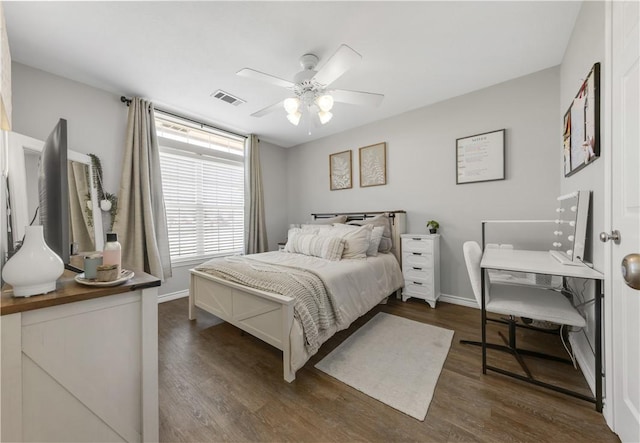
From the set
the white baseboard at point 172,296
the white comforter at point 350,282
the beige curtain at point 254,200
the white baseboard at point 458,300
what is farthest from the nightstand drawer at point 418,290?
the white baseboard at point 172,296

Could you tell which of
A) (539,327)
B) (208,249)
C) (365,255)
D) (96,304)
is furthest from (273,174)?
(539,327)

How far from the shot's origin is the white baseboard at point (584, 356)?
4.79 ft

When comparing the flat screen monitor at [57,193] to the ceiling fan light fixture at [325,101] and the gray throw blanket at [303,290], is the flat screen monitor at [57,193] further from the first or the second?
the ceiling fan light fixture at [325,101]

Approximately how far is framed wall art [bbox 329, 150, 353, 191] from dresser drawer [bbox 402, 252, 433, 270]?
151 centimetres

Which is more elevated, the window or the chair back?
the window

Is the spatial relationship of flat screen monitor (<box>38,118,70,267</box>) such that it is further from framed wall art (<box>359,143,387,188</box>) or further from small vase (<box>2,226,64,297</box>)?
framed wall art (<box>359,143,387,188</box>)

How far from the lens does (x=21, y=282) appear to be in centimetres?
79

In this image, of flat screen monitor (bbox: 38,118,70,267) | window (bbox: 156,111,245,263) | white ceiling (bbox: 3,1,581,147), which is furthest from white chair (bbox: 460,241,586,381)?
window (bbox: 156,111,245,263)

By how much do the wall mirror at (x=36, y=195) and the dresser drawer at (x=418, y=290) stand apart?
127 inches

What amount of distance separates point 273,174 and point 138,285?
3.84 metres

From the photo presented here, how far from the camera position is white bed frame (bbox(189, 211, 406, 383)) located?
1.63 meters

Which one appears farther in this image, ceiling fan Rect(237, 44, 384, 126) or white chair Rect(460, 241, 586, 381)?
ceiling fan Rect(237, 44, 384, 126)

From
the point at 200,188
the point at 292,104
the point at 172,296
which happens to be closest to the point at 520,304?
the point at 292,104

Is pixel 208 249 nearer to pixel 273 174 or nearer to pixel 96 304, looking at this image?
pixel 273 174
